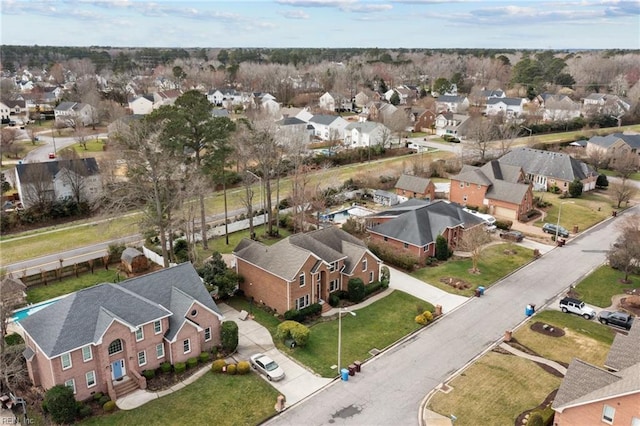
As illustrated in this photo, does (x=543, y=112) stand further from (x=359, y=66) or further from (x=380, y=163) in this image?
(x=359, y=66)

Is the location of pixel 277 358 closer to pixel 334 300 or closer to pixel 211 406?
pixel 211 406

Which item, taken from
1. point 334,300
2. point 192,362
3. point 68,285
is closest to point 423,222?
point 334,300

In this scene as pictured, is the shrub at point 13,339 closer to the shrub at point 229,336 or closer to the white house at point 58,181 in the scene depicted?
the shrub at point 229,336

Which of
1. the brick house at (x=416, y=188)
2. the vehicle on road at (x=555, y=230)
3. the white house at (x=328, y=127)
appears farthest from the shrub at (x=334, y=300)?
the white house at (x=328, y=127)

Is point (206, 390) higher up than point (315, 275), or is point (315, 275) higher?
point (315, 275)

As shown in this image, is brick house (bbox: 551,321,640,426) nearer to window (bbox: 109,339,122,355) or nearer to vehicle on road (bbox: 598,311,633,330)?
vehicle on road (bbox: 598,311,633,330)

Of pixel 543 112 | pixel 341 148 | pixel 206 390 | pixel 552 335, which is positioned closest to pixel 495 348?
pixel 552 335

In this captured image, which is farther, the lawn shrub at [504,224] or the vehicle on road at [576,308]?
the lawn shrub at [504,224]
